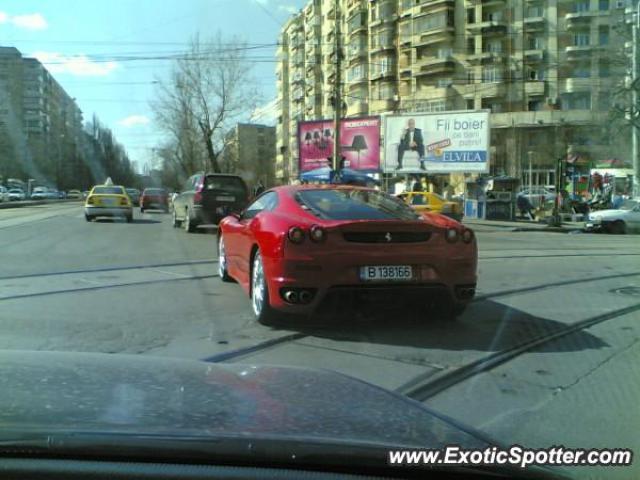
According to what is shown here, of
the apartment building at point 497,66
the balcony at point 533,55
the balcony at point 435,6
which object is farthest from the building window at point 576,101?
the balcony at point 435,6

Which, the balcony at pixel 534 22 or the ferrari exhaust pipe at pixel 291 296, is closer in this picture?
the ferrari exhaust pipe at pixel 291 296

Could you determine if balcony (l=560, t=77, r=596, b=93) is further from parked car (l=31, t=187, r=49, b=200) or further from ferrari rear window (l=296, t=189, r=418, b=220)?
parked car (l=31, t=187, r=49, b=200)

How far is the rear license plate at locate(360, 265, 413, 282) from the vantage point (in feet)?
19.4

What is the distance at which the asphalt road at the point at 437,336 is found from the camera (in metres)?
4.14

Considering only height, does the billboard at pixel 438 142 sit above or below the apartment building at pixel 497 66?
below

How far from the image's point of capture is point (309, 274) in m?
5.88

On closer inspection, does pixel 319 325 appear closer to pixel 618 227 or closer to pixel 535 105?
pixel 618 227

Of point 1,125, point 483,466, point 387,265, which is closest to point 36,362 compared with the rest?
point 483,466

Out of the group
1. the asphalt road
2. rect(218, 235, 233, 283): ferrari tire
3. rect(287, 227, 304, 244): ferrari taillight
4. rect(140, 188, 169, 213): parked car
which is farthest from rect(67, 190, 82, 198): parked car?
rect(287, 227, 304, 244): ferrari taillight

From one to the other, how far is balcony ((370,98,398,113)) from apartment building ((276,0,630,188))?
4.3 inches

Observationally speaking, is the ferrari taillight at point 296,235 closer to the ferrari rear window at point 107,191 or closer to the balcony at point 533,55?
the ferrari rear window at point 107,191

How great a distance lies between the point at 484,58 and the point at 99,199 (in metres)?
39.0

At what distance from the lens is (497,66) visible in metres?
A: 53.8

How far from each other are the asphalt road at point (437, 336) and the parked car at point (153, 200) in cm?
2804
